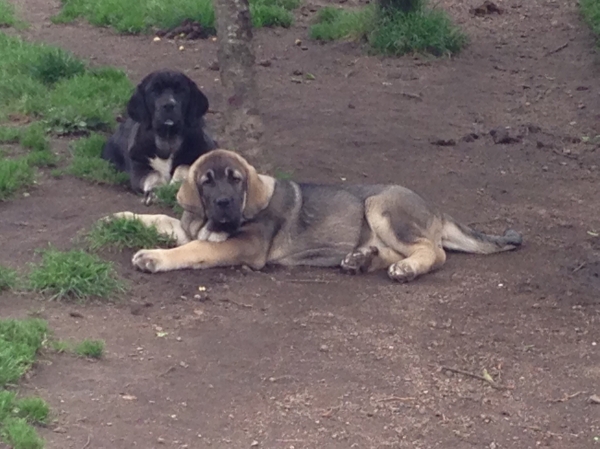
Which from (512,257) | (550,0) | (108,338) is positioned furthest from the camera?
(550,0)

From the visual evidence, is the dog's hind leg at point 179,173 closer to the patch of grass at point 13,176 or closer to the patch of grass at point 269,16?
the patch of grass at point 13,176

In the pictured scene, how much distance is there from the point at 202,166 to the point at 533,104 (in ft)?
18.2

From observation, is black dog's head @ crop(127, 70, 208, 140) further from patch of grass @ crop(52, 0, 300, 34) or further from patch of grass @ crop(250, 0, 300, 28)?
patch of grass @ crop(250, 0, 300, 28)

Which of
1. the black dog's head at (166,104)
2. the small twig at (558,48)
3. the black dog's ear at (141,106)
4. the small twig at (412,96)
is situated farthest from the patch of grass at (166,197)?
the small twig at (558,48)

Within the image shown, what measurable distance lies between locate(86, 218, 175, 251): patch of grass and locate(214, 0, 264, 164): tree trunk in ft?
4.82

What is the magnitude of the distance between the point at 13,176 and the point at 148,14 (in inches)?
226

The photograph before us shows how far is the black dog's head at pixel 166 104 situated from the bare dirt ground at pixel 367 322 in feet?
1.99

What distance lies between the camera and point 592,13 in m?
14.0

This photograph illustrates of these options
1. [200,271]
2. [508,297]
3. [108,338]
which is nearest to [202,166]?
[200,271]

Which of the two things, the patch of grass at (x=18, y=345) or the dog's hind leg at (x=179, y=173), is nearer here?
the patch of grass at (x=18, y=345)

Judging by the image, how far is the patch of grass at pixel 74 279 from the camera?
6.46 m

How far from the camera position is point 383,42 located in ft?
42.5

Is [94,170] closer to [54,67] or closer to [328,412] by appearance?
[54,67]

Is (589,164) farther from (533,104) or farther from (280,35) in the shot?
(280,35)
